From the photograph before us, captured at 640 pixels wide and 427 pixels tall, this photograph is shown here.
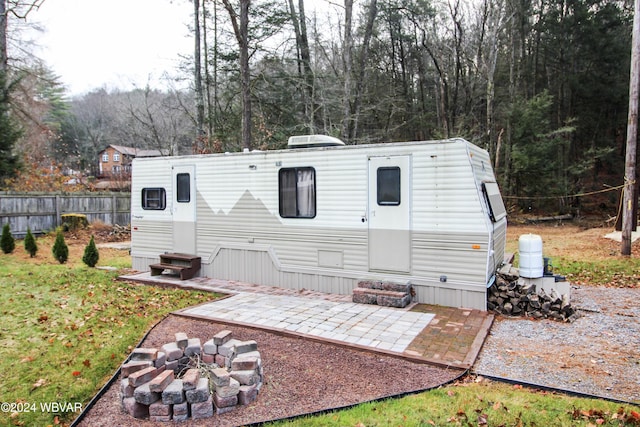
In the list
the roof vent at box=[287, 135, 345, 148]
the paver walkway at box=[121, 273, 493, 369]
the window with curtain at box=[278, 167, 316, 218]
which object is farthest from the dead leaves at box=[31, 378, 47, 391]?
the roof vent at box=[287, 135, 345, 148]

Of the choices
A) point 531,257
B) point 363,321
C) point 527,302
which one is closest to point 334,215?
point 363,321

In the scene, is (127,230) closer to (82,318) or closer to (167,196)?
(167,196)

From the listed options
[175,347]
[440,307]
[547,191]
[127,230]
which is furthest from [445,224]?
[547,191]

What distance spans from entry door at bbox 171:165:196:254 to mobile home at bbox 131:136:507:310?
2cm

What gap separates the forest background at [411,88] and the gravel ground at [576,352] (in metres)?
10.5

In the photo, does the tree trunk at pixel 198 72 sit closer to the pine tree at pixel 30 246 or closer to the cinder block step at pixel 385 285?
the pine tree at pixel 30 246

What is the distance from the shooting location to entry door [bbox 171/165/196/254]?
8.58 metres

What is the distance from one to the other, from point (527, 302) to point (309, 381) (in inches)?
146

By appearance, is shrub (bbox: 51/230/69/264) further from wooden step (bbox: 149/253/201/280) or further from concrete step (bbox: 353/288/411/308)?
concrete step (bbox: 353/288/411/308)

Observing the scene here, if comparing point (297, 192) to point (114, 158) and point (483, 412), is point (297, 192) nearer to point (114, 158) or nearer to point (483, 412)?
point (483, 412)

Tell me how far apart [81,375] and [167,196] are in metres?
5.13

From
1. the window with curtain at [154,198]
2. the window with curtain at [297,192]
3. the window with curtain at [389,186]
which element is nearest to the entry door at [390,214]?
the window with curtain at [389,186]

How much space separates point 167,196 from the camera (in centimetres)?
887

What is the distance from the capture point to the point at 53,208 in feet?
52.7
